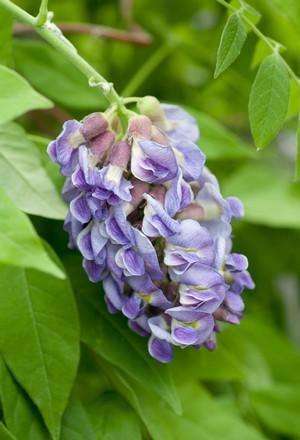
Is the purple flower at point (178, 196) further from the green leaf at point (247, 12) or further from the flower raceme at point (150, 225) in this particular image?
the green leaf at point (247, 12)

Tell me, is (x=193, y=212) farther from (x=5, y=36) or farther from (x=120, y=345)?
(x=5, y=36)

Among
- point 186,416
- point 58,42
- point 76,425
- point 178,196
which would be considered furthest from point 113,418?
point 58,42

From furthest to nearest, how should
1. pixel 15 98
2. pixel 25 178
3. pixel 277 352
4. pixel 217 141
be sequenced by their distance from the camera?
1. pixel 277 352
2. pixel 217 141
3. pixel 25 178
4. pixel 15 98

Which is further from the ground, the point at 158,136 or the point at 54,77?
the point at 158,136

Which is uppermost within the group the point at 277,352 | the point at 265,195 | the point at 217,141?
the point at 217,141

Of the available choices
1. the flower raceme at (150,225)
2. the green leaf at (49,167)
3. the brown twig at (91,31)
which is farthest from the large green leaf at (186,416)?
the brown twig at (91,31)

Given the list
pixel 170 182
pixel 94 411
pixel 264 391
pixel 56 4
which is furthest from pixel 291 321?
pixel 170 182
